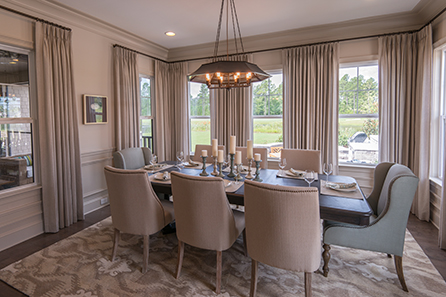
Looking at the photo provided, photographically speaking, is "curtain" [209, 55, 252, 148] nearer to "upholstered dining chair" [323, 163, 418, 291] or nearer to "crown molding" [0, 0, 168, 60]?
"crown molding" [0, 0, 168, 60]

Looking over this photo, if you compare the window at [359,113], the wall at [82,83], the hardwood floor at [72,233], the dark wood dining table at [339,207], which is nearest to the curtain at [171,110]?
the wall at [82,83]

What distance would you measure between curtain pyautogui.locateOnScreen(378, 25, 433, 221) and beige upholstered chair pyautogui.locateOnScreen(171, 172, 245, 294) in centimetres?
283

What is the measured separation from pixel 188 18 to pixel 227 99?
1560mm

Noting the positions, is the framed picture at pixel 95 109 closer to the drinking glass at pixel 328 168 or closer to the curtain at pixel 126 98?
the curtain at pixel 126 98

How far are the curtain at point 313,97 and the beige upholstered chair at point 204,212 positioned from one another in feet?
8.21

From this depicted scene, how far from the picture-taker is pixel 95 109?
373 centimetres

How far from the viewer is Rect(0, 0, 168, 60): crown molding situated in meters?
2.86

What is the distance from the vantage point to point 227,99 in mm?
4672

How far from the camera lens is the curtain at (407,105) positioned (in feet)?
10.7

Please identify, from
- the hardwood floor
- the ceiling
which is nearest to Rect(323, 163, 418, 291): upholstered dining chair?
the hardwood floor

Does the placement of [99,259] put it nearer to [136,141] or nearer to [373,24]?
[136,141]

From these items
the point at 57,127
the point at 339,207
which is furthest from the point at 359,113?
the point at 57,127

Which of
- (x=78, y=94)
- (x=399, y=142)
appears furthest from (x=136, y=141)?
(x=399, y=142)

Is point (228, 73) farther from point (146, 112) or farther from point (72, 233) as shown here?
point (146, 112)
